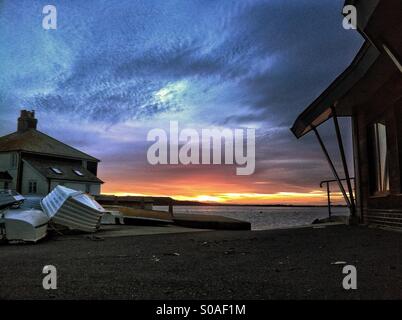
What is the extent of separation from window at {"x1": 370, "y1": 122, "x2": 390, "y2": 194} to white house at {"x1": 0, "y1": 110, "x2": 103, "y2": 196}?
94.4ft

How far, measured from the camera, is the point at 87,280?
4.43m

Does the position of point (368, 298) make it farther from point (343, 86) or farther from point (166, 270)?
point (343, 86)

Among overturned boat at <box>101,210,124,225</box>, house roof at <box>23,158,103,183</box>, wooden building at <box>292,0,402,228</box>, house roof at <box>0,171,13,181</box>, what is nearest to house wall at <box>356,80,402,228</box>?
wooden building at <box>292,0,402,228</box>

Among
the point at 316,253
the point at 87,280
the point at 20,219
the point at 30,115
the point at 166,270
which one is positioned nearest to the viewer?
the point at 87,280

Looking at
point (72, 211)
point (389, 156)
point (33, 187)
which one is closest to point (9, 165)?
point (33, 187)

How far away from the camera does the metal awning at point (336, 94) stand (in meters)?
7.87

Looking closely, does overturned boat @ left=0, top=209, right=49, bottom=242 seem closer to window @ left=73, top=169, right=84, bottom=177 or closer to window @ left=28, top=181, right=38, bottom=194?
window @ left=28, top=181, right=38, bottom=194

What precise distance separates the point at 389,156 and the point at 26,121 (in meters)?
35.9

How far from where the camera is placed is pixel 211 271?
500 cm

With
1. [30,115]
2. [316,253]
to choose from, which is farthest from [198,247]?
[30,115]

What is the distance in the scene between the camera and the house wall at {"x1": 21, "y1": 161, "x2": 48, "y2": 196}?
3394cm
